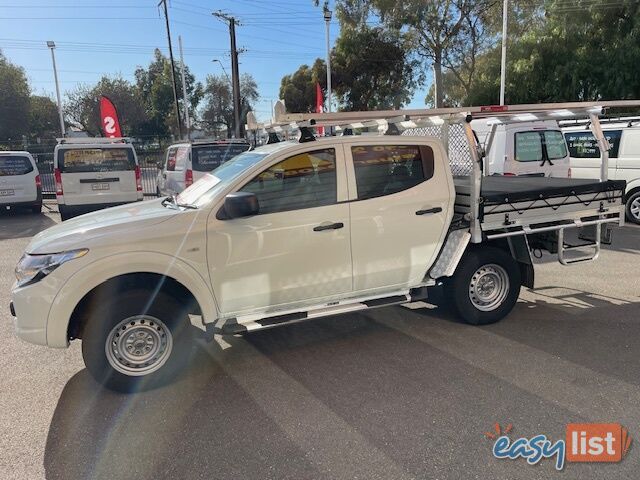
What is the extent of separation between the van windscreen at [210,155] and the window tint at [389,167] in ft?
20.2

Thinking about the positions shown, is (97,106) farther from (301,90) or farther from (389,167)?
(389,167)

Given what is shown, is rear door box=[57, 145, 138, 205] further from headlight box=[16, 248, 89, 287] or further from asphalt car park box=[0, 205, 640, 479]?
headlight box=[16, 248, 89, 287]

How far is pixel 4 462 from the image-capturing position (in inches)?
114

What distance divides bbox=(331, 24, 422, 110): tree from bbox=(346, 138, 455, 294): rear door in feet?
93.9

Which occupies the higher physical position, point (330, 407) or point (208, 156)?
point (208, 156)

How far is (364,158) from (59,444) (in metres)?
3.15

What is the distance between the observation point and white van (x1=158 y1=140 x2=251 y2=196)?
10.3 m

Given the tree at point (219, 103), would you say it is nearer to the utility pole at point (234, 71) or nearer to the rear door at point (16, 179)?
the utility pole at point (234, 71)

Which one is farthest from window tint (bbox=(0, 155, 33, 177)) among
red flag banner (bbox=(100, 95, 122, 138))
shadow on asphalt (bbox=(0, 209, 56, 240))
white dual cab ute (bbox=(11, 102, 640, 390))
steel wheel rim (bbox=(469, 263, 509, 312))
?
→ steel wheel rim (bbox=(469, 263, 509, 312))

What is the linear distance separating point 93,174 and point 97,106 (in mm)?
42448

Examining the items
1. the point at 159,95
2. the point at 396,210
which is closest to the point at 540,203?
the point at 396,210

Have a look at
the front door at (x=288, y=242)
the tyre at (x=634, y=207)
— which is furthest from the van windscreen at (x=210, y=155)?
the tyre at (x=634, y=207)

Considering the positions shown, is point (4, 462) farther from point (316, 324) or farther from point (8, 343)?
point (316, 324)

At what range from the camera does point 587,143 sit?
10562 mm
